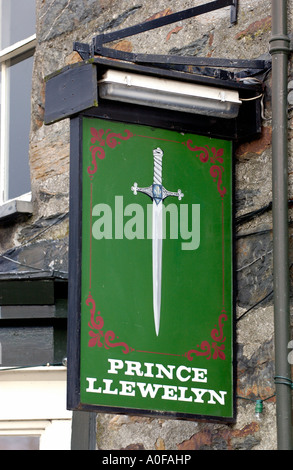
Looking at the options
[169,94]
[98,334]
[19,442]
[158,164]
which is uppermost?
[169,94]

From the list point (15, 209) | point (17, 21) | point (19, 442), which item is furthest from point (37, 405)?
point (17, 21)

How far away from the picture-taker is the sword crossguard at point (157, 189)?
183 inches

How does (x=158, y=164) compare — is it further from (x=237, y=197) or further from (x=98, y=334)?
Result: (x=98, y=334)

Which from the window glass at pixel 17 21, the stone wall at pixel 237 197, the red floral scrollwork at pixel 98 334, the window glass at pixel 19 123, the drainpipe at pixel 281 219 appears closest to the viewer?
the red floral scrollwork at pixel 98 334

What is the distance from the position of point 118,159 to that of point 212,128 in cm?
52

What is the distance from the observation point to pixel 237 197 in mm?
4988

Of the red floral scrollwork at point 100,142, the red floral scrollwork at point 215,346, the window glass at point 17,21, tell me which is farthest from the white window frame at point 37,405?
Result: the window glass at point 17,21

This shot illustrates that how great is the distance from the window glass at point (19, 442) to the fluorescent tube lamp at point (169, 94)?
190cm

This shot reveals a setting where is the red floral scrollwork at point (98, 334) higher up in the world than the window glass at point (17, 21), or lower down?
lower down

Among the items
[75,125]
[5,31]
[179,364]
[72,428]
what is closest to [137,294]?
[179,364]

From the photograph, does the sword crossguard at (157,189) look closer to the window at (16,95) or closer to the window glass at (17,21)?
the window at (16,95)

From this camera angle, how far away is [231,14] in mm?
5277

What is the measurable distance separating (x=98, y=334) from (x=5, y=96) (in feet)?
8.99
